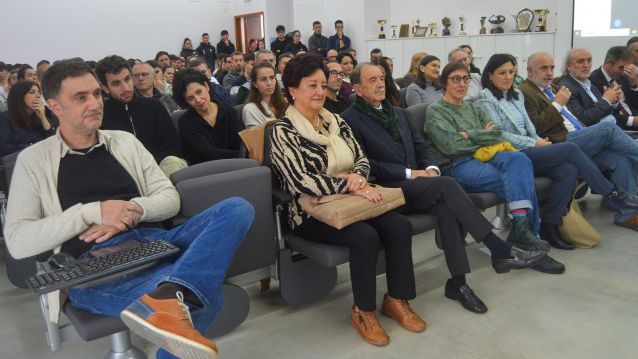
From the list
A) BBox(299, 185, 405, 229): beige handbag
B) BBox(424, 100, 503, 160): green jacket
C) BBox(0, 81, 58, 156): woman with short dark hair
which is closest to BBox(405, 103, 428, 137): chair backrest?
BBox(424, 100, 503, 160): green jacket

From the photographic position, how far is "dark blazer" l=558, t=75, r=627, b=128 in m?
3.87

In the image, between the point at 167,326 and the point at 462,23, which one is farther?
the point at 462,23

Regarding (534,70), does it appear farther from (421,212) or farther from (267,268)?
(267,268)

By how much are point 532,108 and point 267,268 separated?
2193 millimetres

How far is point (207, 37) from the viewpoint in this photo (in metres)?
12.7

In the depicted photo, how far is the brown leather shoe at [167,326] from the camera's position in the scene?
1491 millimetres

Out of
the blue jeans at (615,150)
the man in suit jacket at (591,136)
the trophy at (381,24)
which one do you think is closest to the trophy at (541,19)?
the trophy at (381,24)

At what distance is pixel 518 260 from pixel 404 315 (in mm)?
880

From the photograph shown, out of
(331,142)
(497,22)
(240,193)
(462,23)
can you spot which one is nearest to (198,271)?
(240,193)

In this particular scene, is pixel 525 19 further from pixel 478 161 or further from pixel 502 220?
pixel 478 161

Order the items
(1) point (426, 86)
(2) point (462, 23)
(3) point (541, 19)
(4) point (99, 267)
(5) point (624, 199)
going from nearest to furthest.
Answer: (4) point (99, 267) < (5) point (624, 199) < (1) point (426, 86) < (3) point (541, 19) < (2) point (462, 23)

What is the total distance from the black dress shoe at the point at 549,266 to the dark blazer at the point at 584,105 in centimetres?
149

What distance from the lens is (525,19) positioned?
8695mm

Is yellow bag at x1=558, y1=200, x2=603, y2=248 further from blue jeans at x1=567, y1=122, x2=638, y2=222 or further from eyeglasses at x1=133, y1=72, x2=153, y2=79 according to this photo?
eyeglasses at x1=133, y1=72, x2=153, y2=79
